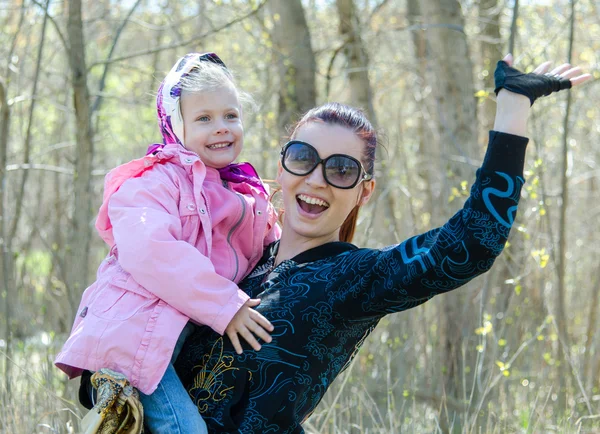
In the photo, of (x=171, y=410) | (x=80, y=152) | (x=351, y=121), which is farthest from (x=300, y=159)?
(x=80, y=152)

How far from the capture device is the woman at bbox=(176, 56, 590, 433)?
1.77 meters

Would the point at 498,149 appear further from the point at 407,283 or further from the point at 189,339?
the point at 189,339

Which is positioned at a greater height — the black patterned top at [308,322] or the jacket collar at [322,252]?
the jacket collar at [322,252]

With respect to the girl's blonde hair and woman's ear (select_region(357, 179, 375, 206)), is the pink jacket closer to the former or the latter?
the girl's blonde hair

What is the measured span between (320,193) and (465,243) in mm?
545

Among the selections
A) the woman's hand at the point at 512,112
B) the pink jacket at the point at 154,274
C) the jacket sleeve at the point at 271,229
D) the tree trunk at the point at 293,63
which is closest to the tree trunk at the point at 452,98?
the tree trunk at the point at 293,63

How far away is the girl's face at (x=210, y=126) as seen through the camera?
2363 millimetres

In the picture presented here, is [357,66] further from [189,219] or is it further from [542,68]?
[542,68]

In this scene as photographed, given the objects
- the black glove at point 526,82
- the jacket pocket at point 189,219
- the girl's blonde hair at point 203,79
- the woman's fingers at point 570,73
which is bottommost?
the jacket pocket at point 189,219

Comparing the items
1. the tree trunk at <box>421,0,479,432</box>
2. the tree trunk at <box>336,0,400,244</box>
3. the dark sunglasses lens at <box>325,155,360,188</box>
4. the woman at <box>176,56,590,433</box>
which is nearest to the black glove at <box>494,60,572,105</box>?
the woman at <box>176,56,590,433</box>

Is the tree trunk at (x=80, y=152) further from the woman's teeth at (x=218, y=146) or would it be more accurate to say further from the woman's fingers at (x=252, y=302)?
the woman's fingers at (x=252, y=302)

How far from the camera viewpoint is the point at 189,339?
7.22 ft

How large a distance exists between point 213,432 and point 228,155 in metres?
0.81

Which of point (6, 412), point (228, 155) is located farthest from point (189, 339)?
point (6, 412)
